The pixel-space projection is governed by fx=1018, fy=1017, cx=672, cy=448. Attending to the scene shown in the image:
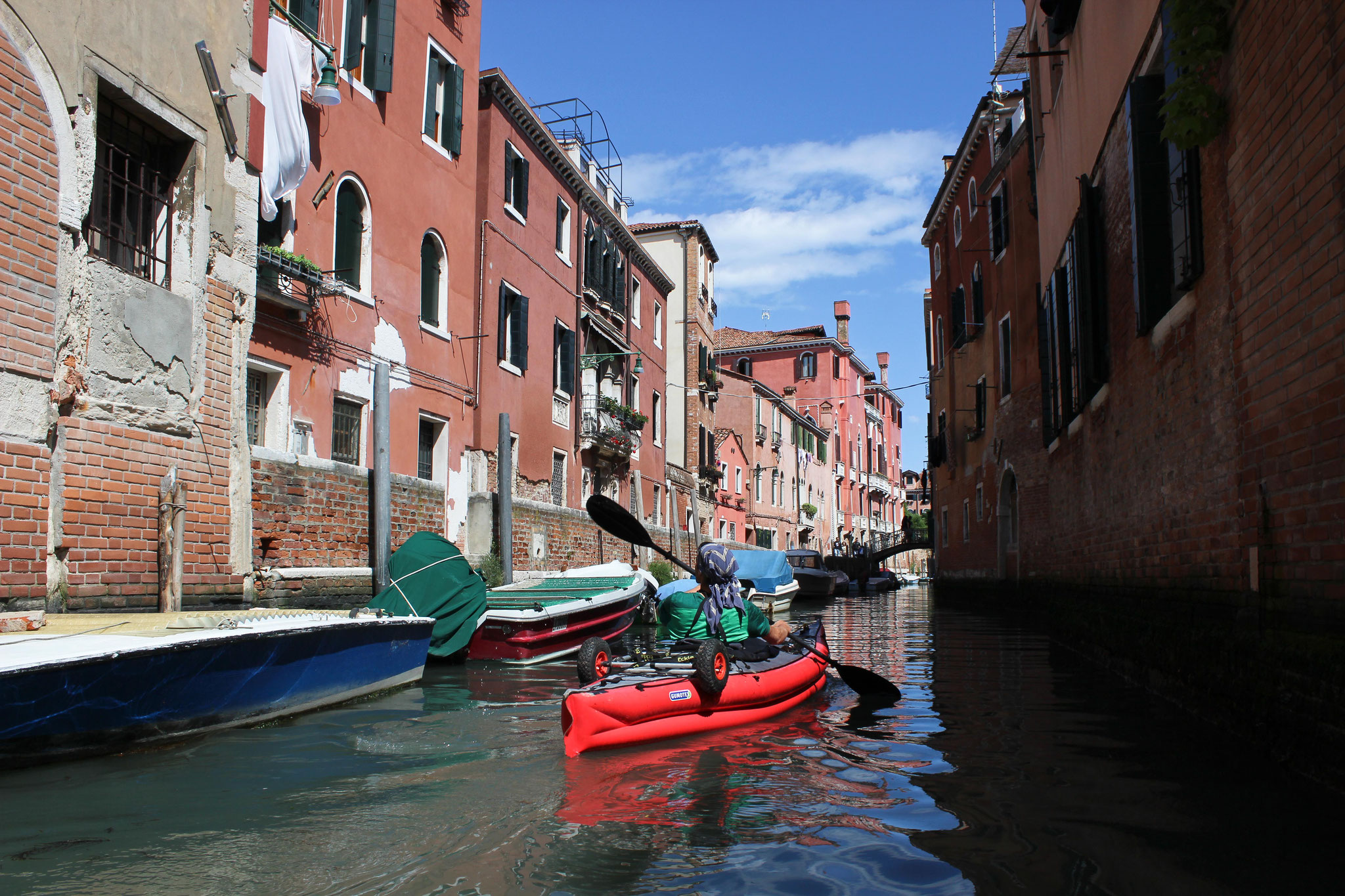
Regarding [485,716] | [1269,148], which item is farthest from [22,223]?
[1269,148]

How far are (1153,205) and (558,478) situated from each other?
14.1 m

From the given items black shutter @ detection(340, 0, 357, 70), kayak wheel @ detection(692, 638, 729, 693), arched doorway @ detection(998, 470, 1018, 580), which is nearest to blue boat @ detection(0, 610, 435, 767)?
kayak wheel @ detection(692, 638, 729, 693)

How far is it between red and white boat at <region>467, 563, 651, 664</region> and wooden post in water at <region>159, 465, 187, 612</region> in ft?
11.2

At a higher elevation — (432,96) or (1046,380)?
(432,96)

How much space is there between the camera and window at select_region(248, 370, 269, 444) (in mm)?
11125

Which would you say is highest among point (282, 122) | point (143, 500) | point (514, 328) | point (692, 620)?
point (282, 122)

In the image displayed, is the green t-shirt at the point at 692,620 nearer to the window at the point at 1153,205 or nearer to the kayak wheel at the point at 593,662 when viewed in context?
the kayak wheel at the point at 593,662

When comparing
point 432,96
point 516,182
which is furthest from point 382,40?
point 516,182

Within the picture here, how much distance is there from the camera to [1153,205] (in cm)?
728

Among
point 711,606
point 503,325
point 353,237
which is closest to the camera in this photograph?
point 711,606

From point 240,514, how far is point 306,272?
3502mm

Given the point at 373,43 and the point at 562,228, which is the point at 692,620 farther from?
the point at 562,228

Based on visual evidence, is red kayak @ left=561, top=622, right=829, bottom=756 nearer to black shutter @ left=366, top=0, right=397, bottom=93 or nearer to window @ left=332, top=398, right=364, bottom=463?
window @ left=332, top=398, right=364, bottom=463

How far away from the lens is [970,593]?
72.7 ft
